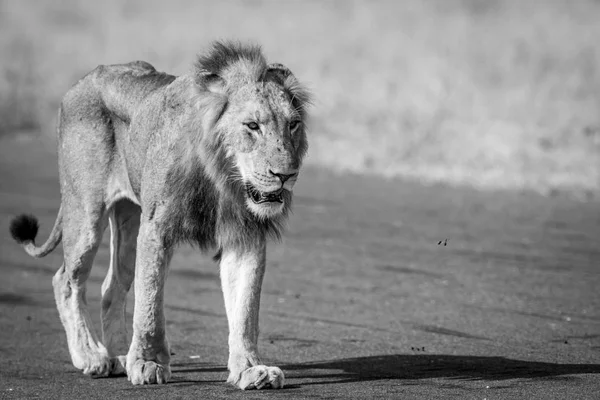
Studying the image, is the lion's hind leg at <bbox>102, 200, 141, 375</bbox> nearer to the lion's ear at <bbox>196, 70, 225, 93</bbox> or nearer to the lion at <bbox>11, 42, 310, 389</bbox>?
the lion at <bbox>11, 42, 310, 389</bbox>

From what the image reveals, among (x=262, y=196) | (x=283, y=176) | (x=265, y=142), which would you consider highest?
(x=265, y=142)

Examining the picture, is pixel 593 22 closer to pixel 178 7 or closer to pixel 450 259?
pixel 178 7

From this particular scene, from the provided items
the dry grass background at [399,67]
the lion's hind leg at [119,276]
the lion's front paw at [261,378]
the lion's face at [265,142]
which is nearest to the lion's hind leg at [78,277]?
the lion's hind leg at [119,276]

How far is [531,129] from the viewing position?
16.8 m

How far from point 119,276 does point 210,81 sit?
1641mm

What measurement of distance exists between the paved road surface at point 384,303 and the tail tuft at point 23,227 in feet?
2.22

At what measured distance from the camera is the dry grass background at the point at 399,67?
53.9ft

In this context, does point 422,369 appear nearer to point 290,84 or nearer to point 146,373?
point 146,373

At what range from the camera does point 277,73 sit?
6484 mm

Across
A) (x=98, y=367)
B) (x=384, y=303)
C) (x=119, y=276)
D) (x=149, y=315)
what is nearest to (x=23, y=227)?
(x=119, y=276)

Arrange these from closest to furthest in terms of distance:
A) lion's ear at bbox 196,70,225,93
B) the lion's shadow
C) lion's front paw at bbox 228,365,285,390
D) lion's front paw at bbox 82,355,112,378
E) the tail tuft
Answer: lion's front paw at bbox 228,365,285,390
lion's ear at bbox 196,70,225,93
the lion's shadow
lion's front paw at bbox 82,355,112,378
the tail tuft

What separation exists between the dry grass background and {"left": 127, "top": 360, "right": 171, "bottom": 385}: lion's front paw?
31.3ft

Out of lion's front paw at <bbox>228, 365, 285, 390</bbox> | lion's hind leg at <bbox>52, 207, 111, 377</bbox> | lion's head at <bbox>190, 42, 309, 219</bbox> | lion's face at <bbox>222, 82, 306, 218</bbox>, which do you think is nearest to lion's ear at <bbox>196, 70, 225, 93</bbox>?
lion's head at <bbox>190, 42, 309, 219</bbox>

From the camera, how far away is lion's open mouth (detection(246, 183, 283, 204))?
618 centimetres
